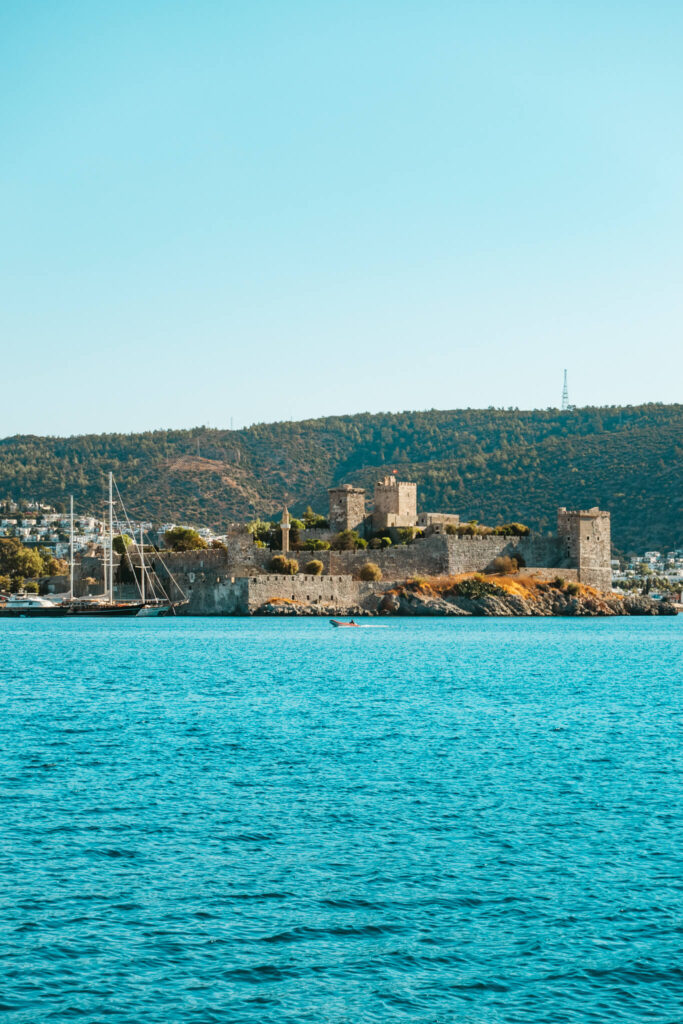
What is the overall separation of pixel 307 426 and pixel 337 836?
416 ft

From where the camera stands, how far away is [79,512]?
378 feet

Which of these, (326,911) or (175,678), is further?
(175,678)

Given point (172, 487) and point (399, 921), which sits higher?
point (172, 487)

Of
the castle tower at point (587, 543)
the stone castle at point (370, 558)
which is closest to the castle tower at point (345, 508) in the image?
the stone castle at point (370, 558)

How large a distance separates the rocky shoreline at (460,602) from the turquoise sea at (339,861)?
110 ft

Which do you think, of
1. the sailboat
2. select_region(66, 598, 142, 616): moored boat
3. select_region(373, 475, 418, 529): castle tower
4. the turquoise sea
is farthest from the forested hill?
the turquoise sea

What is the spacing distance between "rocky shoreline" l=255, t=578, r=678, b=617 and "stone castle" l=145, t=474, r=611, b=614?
56 centimetres

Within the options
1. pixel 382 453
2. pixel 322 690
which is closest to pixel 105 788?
pixel 322 690

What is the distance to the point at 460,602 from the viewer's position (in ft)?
188

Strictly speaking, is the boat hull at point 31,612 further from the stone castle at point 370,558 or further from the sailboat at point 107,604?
the stone castle at point 370,558

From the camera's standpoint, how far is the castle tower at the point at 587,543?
59.7 m

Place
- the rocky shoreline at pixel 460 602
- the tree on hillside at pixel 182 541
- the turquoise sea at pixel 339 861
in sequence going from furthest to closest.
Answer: the tree on hillside at pixel 182 541, the rocky shoreline at pixel 460 602, the turquoise sea at pixel 339 861

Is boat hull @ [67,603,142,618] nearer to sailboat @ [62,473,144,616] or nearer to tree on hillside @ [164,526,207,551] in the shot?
sailboat @ [62,473,144,616]

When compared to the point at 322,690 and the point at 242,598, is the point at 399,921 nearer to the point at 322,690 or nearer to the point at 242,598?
the point at 322,690
